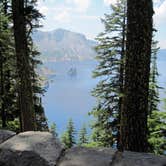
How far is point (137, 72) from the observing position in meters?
4.16

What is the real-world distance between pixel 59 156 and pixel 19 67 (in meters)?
4.32

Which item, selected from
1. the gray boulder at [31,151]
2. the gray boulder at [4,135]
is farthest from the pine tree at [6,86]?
the gray boulder at [31,151]

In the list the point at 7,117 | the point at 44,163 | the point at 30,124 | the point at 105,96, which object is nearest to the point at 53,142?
the point at 44,163

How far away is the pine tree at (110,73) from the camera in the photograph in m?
15.1

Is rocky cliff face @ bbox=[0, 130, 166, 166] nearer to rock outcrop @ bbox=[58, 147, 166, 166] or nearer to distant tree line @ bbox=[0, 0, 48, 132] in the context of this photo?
rock outcrop @ bbox=[58, 147, 166, 166]

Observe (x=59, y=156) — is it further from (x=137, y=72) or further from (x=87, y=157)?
(x=137, y=72)

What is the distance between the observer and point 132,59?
13.8 ft

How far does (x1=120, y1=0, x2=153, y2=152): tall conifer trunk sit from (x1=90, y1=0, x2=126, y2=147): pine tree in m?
10.6

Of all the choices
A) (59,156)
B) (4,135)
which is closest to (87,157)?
(59,156)

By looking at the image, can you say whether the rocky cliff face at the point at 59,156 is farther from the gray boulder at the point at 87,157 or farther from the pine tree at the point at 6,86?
the pine tree at the point at 6,86

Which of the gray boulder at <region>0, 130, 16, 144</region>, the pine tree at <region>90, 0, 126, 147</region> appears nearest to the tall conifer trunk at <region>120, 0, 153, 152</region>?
the gray boulder at <region>0, 130, 16, 144</region>

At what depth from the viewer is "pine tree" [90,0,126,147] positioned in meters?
15.1

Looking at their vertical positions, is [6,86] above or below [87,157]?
above

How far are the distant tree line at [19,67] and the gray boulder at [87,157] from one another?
13.1 ft
